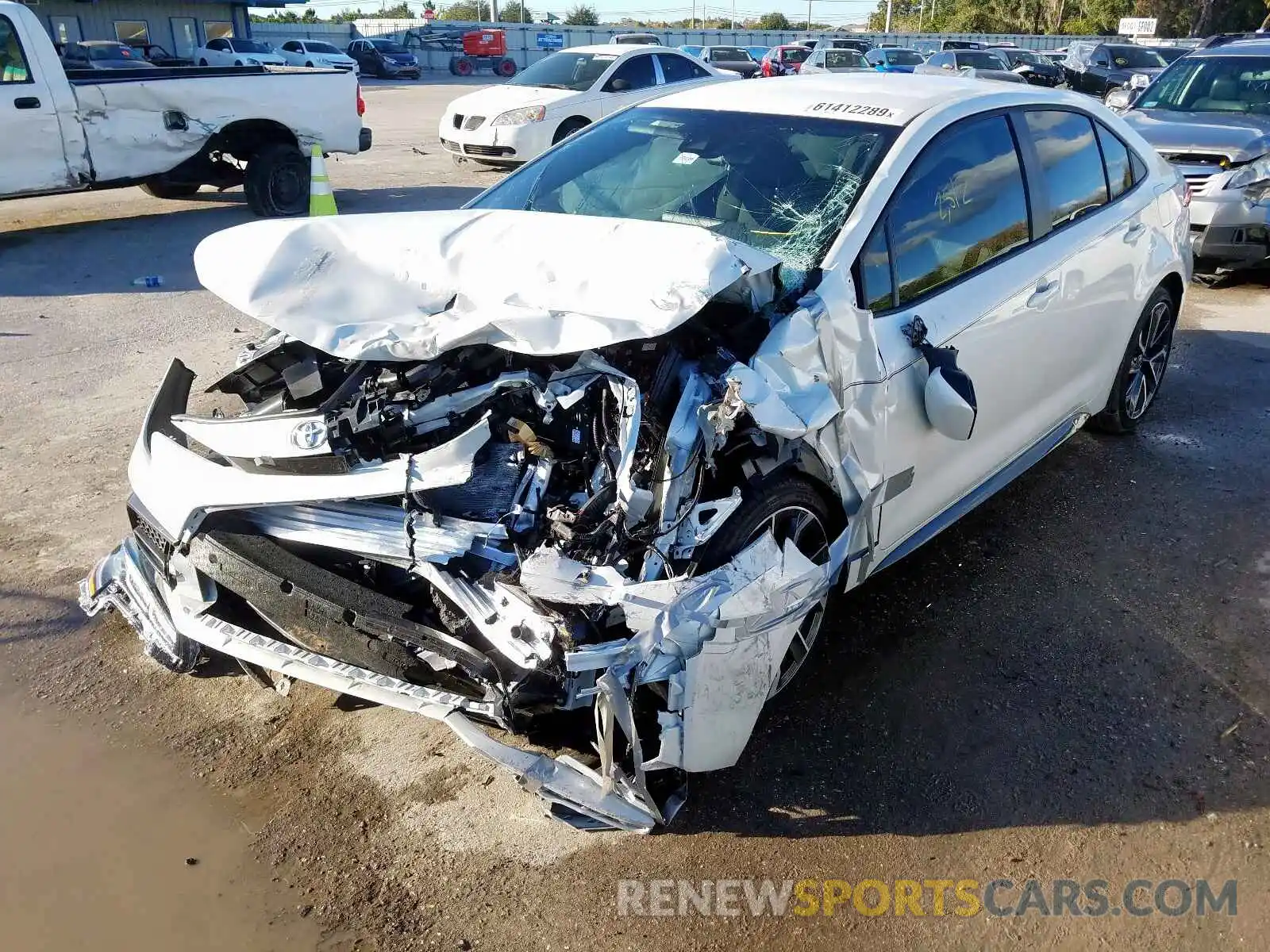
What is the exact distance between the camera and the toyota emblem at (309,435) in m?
2.85

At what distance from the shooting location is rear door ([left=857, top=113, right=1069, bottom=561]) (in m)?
3.39

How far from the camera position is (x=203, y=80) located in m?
9.98

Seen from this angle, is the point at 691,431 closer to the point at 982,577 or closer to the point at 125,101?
the point at 982,577

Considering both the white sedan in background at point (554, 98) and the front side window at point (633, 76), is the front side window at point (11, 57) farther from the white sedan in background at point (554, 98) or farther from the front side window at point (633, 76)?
the front side window at point (633, 76)

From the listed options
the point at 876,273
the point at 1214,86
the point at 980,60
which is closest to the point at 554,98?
the point at 1214,86

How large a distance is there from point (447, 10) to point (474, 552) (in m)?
94.5

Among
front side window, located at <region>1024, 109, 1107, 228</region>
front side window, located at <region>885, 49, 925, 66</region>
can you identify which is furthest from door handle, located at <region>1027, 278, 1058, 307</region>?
front side window, located at <region>885, 49, 925, 66</region>

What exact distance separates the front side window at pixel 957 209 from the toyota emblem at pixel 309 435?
6.35 ft

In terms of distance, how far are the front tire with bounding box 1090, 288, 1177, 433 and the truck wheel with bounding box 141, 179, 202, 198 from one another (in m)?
9.34

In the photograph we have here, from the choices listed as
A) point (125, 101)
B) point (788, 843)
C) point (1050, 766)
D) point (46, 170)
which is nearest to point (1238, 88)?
point (1050, 766)

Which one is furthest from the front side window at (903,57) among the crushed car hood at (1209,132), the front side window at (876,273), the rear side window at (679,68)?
the front side window at (876,273)

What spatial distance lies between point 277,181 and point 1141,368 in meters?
8.93

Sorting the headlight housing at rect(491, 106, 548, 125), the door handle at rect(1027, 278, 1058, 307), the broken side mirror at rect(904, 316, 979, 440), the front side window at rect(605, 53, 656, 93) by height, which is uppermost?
the front side window at rect(605, 53, 656, 93)

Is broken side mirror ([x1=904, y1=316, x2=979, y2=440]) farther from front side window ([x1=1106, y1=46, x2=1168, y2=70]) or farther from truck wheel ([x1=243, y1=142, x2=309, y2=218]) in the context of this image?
front side window ([x1=1106, y1=46, x2=1168, y2=70])
